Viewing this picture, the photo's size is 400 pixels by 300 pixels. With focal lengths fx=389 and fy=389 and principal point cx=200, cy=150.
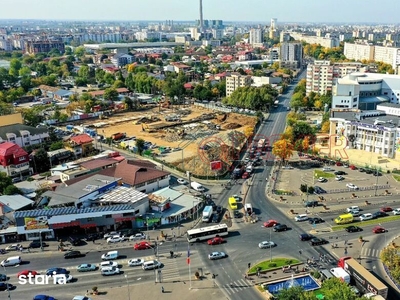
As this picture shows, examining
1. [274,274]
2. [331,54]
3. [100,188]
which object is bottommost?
[274,274]

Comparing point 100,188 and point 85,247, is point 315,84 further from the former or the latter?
point 85,247

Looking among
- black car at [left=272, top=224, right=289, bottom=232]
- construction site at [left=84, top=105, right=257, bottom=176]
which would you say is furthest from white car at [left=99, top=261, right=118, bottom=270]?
construction site at [left=84, top=105, right=257, bottom=176]

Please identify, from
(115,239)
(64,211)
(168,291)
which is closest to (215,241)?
(168,291)

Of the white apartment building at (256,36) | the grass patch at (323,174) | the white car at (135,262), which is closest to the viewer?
the white car at (135,262)

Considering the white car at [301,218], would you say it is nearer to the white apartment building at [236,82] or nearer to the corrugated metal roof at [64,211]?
the corrugated metal roof at [64,211]

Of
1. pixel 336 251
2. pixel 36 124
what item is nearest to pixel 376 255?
pixel 336 251

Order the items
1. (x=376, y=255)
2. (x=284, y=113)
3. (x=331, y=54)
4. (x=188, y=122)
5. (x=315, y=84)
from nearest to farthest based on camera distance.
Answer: (x=376, y=255) < (x=188, y=122) < (x=284, y=113) < (x=315, y=84) < (x=331, y=54)

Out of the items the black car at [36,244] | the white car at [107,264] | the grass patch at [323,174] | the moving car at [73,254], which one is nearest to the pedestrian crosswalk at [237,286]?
the white car at [107,264]
